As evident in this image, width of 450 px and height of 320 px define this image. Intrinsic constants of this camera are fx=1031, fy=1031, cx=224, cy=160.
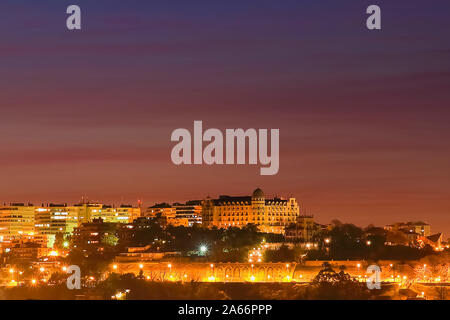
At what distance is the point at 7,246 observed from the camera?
99250 mm

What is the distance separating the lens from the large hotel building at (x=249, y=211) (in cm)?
10919

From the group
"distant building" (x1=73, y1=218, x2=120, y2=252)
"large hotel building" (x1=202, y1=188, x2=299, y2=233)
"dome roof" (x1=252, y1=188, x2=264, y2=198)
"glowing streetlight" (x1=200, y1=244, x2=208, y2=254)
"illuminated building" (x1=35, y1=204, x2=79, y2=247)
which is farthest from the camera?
"illuminated building" (x1=35, y1=204, x2=79, y2=247)

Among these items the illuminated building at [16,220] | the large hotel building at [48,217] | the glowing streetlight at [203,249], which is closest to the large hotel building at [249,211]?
the large hotel building at [48,217]

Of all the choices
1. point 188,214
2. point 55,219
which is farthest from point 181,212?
point 55,219

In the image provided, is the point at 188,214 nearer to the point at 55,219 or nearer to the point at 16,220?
the point at 55,219

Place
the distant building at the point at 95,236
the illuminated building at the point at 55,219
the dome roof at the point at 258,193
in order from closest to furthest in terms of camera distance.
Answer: the distant building at the point at 95,236 < the dome roof at the point at 258,193 < the illuminated building at the point at 55,219

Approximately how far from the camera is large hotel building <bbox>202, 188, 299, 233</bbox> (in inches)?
4299

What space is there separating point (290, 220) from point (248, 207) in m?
4.70

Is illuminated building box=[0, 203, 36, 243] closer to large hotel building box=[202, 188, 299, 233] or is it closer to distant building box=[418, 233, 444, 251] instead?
large hotel building box=[202, 188, 299, 233]

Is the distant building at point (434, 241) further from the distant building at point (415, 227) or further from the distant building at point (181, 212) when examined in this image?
the distant building at point (181, 212)

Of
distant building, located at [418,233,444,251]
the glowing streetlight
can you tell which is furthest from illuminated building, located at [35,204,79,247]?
distant building, located at [418,233,444,251]

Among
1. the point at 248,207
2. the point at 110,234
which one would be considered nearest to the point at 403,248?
the point at 110,234

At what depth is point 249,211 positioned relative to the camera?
110 metres
